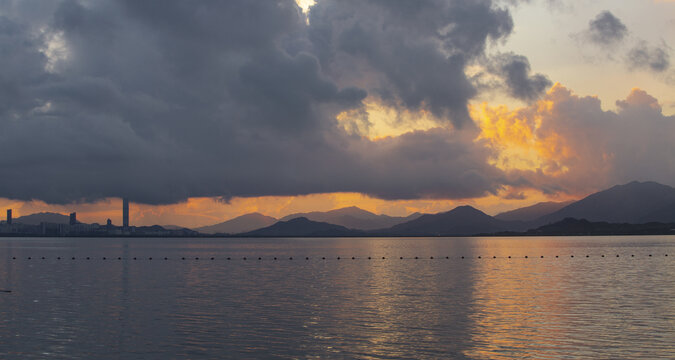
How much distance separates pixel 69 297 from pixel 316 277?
40.8m

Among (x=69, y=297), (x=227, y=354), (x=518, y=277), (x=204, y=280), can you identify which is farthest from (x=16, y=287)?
(x=518, y=277)

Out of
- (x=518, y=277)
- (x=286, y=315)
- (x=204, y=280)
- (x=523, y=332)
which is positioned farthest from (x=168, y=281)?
(x=523, y=332)

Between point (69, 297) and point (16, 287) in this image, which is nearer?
point (69, 297)

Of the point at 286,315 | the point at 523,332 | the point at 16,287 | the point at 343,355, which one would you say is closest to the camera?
the point at 343,355

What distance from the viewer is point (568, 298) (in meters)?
64.8

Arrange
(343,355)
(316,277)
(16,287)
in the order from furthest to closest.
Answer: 1. (316,277)
2. (16,287)
3. (343,355)

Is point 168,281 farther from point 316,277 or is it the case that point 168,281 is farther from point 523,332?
point 523,332

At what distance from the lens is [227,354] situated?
36.7 metres

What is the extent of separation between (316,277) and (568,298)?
44.4 meters

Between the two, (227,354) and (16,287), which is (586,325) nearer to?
(227,354)

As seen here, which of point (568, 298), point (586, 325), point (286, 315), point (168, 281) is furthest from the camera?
point (168, 281)

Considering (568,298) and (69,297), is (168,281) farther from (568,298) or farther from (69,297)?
(568,298)

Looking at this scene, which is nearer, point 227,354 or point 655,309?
point 227,354

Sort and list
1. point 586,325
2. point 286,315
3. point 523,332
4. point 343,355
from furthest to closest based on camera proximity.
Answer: point 286,315
point 586,325
point 523,332
point 343,355
